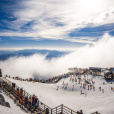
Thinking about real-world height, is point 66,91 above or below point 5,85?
below

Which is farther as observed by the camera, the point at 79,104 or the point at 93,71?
the point at 93,71

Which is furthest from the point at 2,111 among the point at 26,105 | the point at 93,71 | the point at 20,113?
the point at 93,71

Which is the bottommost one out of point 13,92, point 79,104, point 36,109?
point 79,104

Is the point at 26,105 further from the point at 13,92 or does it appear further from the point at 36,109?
the point at 13,92

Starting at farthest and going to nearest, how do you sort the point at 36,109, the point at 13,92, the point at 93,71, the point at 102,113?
1. the point at 93,71
2. the point at 13,92
3. the point at 36,109
4. the point at 102,113

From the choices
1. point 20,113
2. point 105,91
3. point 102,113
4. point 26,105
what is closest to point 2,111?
point 20,113

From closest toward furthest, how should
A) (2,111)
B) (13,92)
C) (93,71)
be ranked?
(2,111) < (13,92) < (93,71)

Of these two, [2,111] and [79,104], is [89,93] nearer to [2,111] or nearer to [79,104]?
[79,104]

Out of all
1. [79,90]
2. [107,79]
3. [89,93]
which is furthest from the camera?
[107,79]

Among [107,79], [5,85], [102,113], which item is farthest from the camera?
[107,79]
